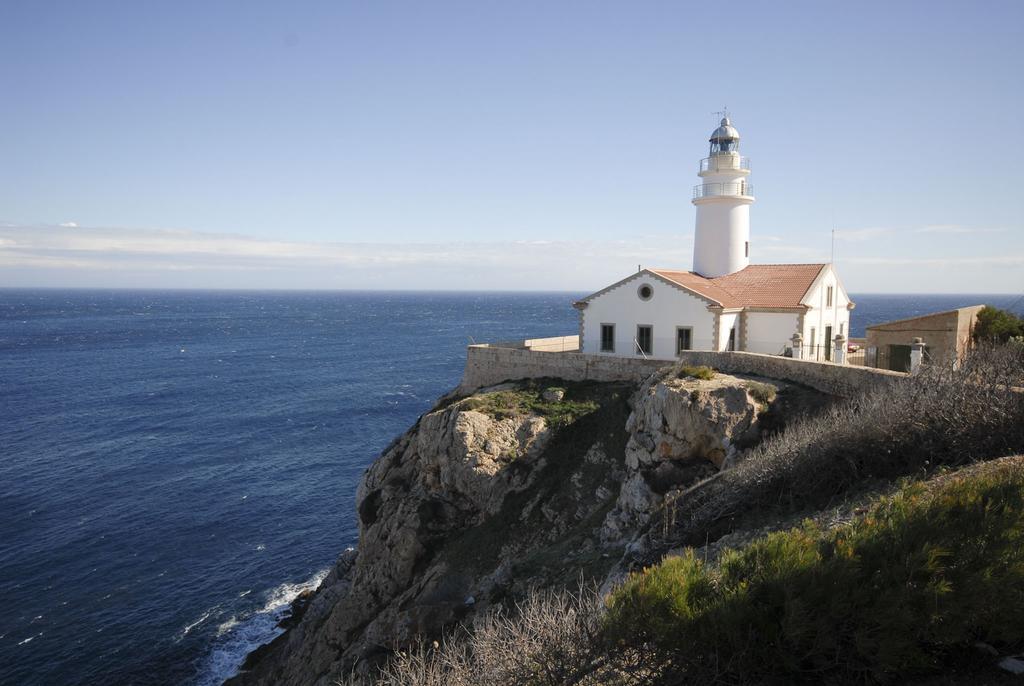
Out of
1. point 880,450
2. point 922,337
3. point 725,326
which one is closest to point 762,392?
point 725,326

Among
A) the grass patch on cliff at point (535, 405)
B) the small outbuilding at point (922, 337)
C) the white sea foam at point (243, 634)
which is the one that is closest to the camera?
the small outbuilding at point (922, 337)

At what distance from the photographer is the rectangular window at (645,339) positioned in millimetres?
31703

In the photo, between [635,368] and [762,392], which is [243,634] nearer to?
[635,368]

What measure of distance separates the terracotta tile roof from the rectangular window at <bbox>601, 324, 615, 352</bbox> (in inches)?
145

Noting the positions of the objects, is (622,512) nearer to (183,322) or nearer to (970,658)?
(970,658)

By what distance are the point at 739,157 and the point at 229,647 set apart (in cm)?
3503

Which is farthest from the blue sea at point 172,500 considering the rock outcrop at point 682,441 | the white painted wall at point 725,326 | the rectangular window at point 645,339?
the rock outcrop at point 682,441

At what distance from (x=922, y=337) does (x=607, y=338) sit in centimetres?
1358

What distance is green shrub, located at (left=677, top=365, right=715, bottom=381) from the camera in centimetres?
2511

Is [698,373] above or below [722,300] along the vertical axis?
below

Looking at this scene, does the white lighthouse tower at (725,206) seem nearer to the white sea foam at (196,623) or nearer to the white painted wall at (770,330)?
the white painted wall at (770,330)

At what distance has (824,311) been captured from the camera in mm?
32094

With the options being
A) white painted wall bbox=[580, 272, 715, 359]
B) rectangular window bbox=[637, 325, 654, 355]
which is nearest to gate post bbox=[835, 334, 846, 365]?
white painted wall bbox=[580, 272, 715, 359]

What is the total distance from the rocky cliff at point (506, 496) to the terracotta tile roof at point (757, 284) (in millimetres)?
6570
